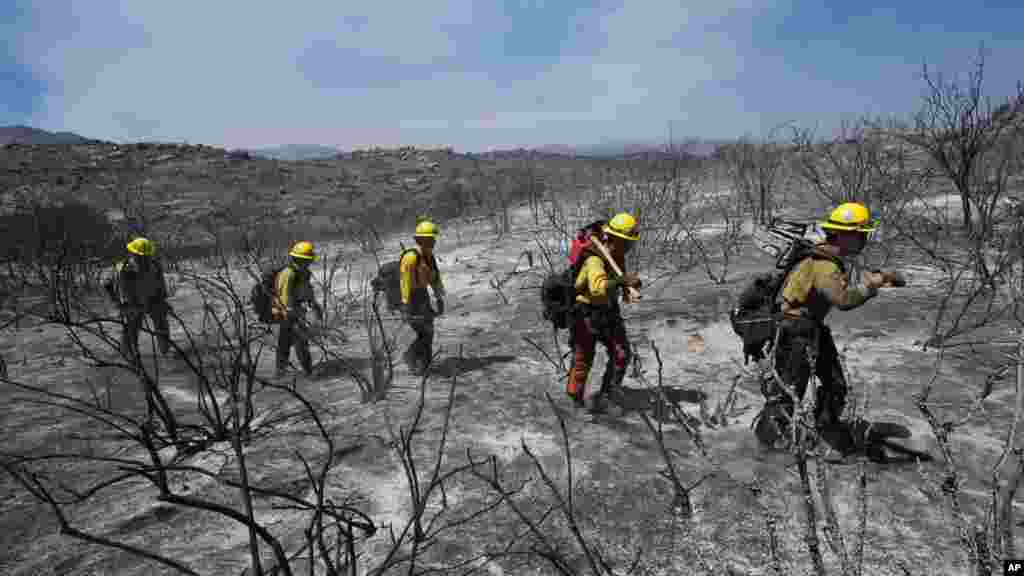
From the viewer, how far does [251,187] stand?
88.9ft

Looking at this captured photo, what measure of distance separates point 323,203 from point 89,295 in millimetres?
15035

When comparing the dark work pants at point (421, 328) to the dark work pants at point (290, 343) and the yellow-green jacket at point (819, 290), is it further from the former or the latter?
the yellow-green jacket at point (819, 290)

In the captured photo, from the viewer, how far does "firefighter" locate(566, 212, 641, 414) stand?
398 centimetres

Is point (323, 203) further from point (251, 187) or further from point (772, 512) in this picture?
point (772, 512)

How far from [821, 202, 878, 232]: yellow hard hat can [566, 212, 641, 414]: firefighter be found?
1.26 metres

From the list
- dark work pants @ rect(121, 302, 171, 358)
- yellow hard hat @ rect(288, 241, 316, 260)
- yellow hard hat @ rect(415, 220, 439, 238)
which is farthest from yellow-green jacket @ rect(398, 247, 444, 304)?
dark work pants @ rect(121, 302, 171, 358)

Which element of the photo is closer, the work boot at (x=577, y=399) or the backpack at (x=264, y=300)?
the work boot at (x=577, y=399)

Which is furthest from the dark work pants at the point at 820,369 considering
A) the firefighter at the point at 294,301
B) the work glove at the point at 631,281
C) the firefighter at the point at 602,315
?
the firefighter at the point at 294,301

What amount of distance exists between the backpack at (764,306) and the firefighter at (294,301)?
4122 millimetres

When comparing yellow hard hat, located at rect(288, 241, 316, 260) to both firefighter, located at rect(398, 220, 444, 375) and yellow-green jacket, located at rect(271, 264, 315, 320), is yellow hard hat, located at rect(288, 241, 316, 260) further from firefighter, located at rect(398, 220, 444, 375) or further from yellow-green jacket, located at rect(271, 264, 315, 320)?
firefighter, located at rect(398, 220, 444, 375)

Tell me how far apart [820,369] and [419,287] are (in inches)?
142

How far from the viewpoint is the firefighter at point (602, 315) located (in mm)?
3985

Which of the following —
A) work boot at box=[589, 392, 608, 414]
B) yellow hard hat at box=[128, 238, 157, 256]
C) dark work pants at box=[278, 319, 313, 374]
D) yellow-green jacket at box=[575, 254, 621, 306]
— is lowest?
work boot at box=[589, 392, 608, 414]

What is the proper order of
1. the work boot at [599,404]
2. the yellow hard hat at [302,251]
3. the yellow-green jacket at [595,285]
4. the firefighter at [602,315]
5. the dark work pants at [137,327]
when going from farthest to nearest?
the yellow hard hat at [302,251], the work boot at [599,404], the firefighter at [602,315], the yellow-green jacket at [595,285], the dark work pants at [137,327]
